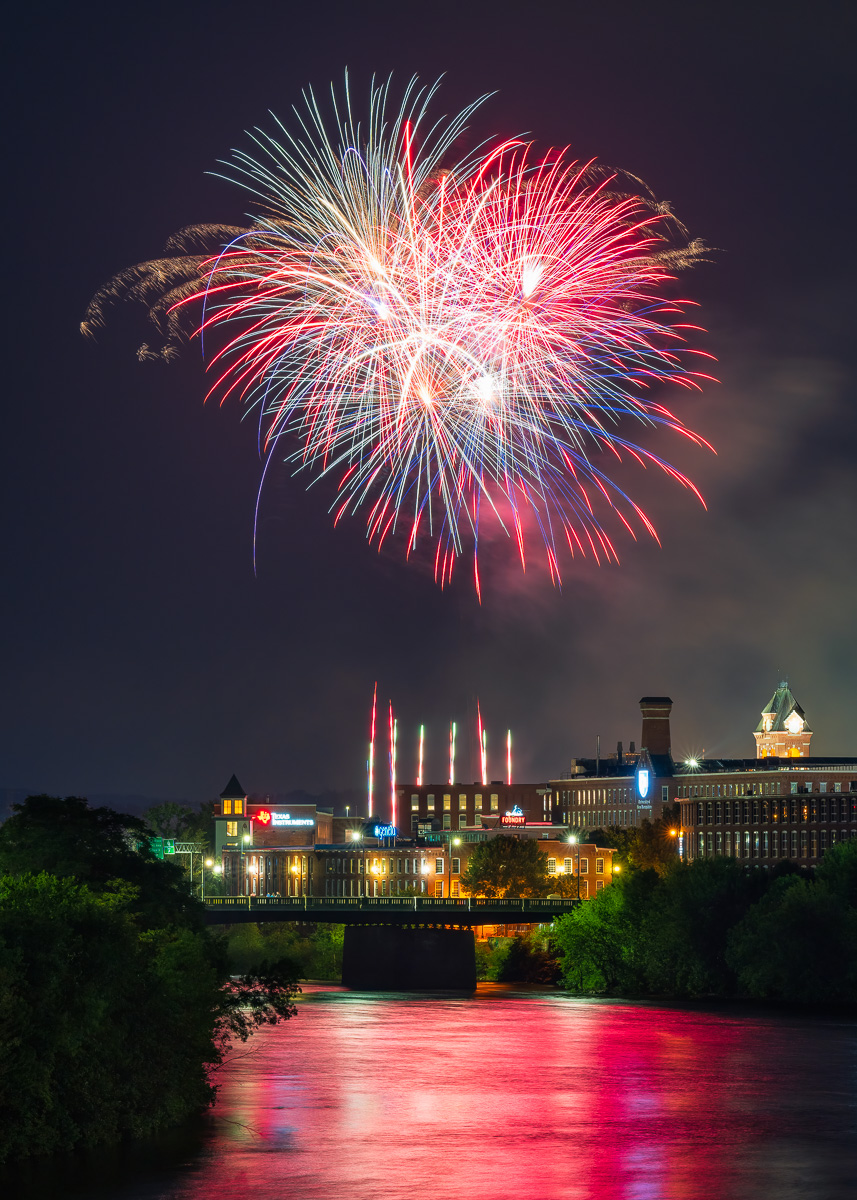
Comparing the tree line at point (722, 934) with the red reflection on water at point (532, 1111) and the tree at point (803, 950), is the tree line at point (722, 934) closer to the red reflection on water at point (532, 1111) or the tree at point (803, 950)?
the tree at point (803, 950)

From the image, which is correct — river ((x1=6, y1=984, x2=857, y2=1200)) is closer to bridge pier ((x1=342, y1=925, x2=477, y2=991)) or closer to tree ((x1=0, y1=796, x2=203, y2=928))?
tree ((x1=0, y1=796, x2=203, y2=928))

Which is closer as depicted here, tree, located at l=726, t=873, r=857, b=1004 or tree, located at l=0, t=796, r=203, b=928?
tree, located at l=0, t=796, r=203, b=928

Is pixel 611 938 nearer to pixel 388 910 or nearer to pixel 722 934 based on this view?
pixel 722 934

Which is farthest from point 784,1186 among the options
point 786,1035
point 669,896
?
point 669,896

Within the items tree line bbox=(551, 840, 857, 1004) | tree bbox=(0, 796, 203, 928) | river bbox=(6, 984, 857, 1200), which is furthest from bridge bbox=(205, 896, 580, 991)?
tree bbox=(0, 796, 203, 928)

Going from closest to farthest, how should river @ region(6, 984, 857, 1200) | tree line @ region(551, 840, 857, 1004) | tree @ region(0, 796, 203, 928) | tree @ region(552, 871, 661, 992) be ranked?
river @ region(6, 984, 857, 1200), tree @ region(0, 796, 203, 928), tree line @ region(551, 840, 857, 1004), tree @ region(552, 871, 661, 992)

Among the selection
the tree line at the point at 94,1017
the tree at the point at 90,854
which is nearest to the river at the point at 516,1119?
the tree line at the point at 94,1017

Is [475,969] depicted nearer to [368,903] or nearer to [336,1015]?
[368,903]
